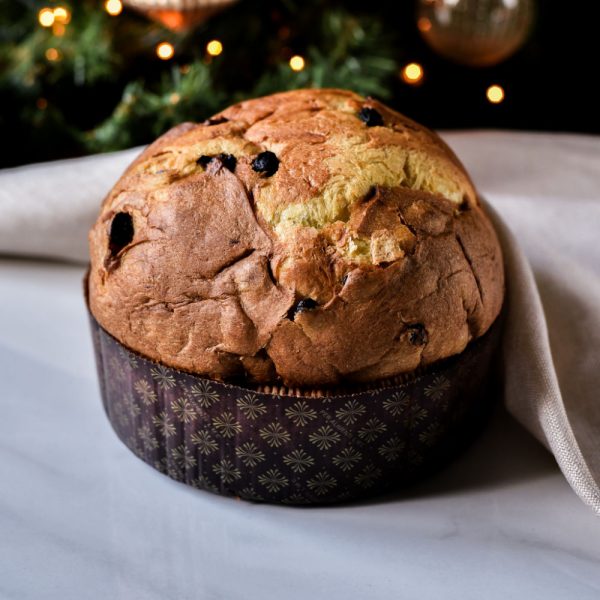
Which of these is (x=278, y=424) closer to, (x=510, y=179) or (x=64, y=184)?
(x=64, y=184)

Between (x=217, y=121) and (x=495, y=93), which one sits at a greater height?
(x=217, y=121)

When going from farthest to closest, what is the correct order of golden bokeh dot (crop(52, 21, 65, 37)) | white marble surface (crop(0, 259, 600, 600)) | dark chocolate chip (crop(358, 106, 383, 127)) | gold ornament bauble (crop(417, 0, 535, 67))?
1. golden bokeh dot (crop(52, 21, 65, 37))
2. gold ornament bauble (crop(417, 0, 535, 67))
3. dark chocolate chip (crop(358, 106, 383, 127))
4. white marble surface (crop(0, 259, 600, 600))

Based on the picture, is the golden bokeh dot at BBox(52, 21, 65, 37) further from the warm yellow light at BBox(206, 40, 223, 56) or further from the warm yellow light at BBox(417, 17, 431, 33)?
the warm yellow light at BBox(417, 17, 431, 33)

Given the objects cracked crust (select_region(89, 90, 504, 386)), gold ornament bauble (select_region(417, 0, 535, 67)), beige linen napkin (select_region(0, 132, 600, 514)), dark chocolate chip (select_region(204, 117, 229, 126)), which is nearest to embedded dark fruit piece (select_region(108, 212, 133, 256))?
cracked crust (select_region(89, 90, 504, 386))

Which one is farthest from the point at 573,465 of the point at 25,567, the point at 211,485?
the point at 25,567

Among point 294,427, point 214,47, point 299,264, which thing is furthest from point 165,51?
point 294,427

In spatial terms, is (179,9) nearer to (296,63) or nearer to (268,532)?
(296,63)

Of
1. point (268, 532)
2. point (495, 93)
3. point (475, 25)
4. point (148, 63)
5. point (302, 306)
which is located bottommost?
point (268, 532)

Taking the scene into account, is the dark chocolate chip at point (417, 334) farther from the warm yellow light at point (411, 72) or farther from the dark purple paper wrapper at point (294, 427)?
the warm yellow light at point (411, 72)
